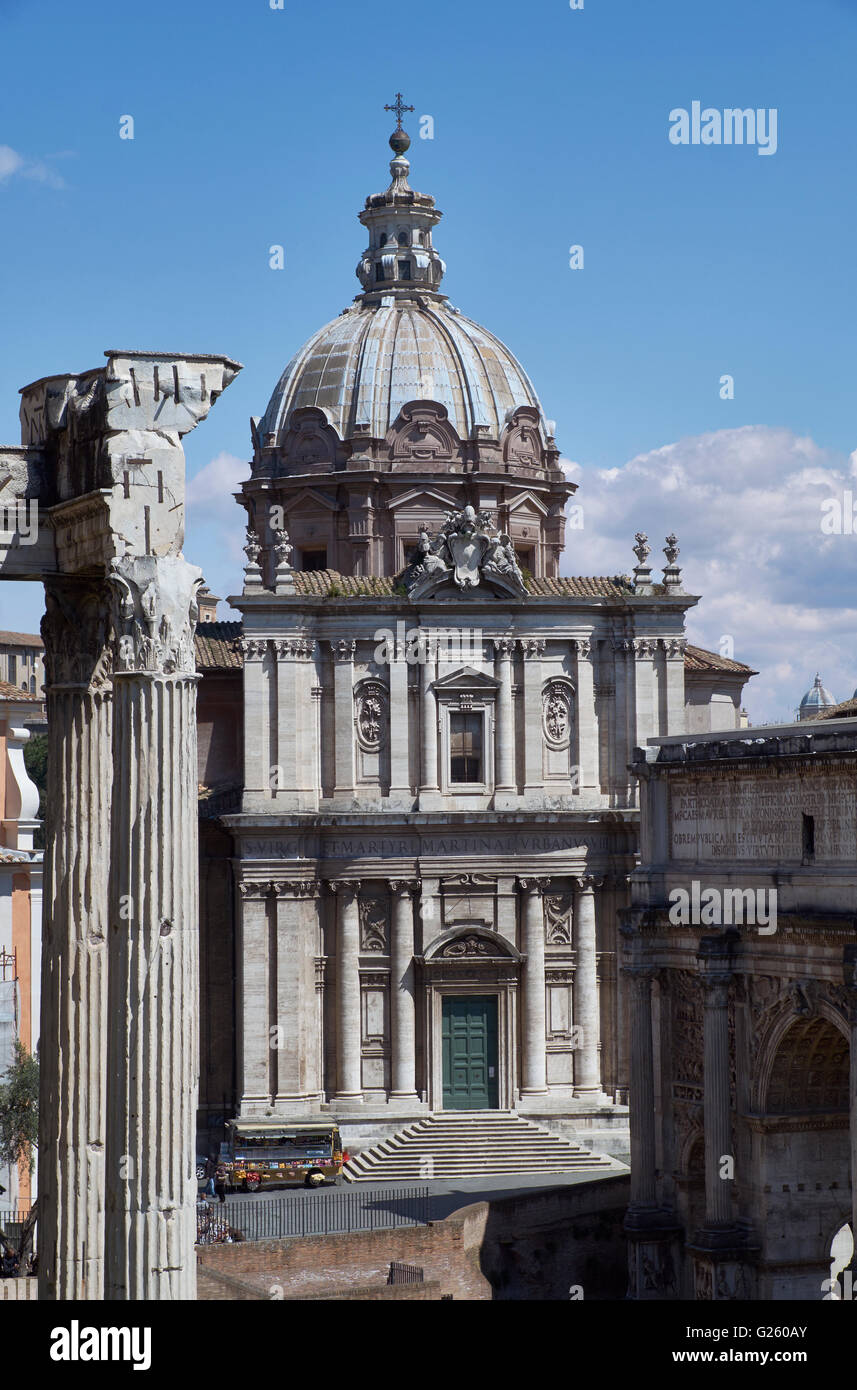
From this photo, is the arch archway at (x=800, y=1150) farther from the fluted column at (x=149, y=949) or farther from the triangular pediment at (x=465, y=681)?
the fluted column at (x=149, y=949)

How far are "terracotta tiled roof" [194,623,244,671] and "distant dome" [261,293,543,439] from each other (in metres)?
6.29

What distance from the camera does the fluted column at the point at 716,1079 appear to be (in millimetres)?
37312

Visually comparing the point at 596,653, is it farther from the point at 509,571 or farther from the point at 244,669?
the point at 244,669

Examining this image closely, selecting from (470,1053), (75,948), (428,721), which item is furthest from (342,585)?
(75,948)

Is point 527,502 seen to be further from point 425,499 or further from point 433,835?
point 433,835

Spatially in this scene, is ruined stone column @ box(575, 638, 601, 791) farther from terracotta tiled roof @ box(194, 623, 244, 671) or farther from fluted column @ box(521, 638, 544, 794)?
terracotta tiled roof @ box(194, 623, 244, 671)

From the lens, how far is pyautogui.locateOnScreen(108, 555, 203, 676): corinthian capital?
46.0ft

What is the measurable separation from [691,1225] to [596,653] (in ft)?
52.0

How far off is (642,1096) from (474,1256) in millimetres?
4466

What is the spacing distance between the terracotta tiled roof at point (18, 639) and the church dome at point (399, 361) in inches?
1618

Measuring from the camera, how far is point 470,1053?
49594 millimetres

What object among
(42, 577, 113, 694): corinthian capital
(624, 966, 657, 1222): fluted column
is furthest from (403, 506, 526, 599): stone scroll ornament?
(42, 577, 113, 694): corinthian capital
